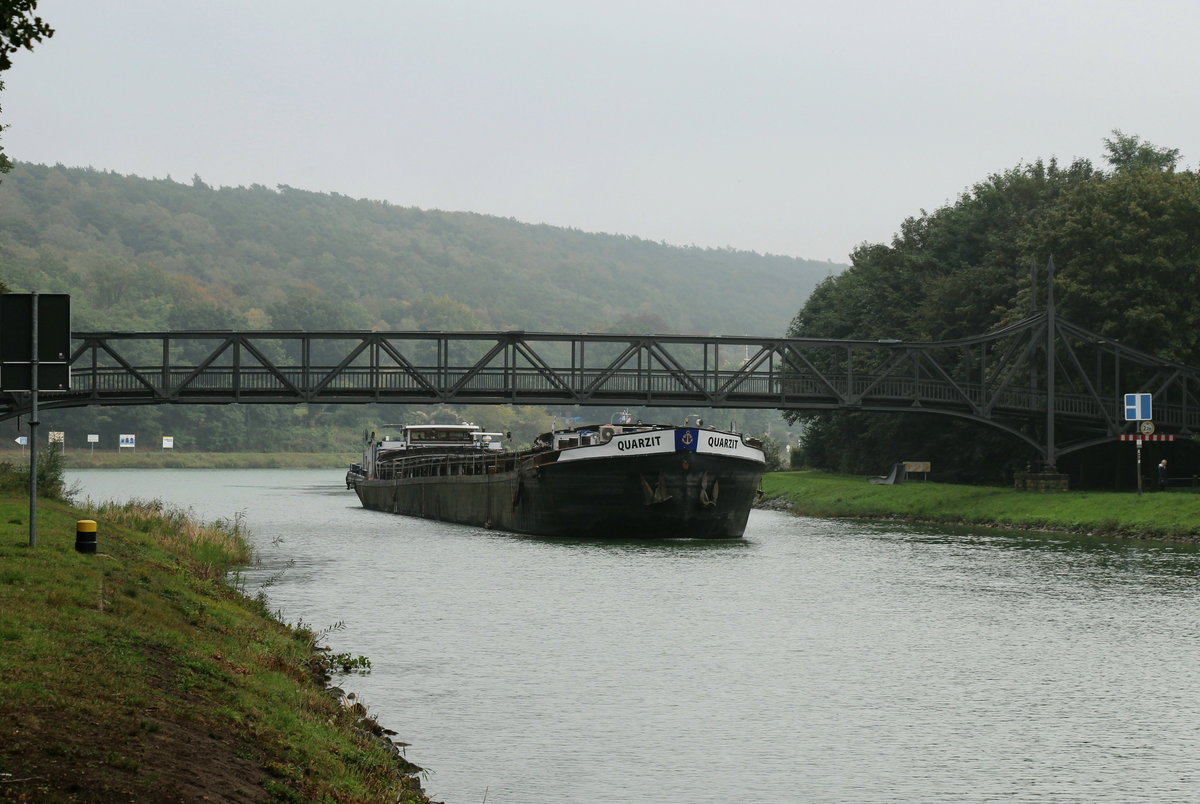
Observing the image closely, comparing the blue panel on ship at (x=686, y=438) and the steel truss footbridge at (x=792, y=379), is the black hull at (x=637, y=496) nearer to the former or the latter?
the blue panel on ship at (x=686, y=438)

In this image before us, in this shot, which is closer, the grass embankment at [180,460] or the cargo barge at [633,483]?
the cargo barge at [633,483]

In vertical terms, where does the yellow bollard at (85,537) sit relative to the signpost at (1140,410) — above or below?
below

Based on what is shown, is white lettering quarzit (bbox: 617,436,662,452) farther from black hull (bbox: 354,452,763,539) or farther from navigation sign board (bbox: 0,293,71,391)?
navigation sign board (bbox: 0,293,71,391)

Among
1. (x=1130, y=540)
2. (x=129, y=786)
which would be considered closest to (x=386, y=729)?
(x=129, y=786)

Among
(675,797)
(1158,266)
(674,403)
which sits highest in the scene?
(1158,266)

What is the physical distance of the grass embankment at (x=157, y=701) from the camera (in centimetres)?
1148

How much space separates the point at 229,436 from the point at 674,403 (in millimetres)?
135846

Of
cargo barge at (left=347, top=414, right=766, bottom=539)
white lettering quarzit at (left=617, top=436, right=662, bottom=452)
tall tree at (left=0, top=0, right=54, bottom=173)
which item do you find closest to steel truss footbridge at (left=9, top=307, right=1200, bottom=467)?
cargo barge at (left=347, top=414, right=766, bottom=539)

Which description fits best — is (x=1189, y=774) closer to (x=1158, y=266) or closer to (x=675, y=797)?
(x=675, y=797)

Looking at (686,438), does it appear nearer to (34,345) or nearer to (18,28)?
(34,345)

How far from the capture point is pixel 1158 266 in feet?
233

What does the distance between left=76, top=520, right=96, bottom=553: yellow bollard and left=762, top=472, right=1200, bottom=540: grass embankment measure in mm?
40748

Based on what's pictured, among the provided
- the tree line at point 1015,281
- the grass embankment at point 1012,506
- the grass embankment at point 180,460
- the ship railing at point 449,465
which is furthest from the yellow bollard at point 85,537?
the grass embankment at point 180,460

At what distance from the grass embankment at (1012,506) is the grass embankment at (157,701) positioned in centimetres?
4063
